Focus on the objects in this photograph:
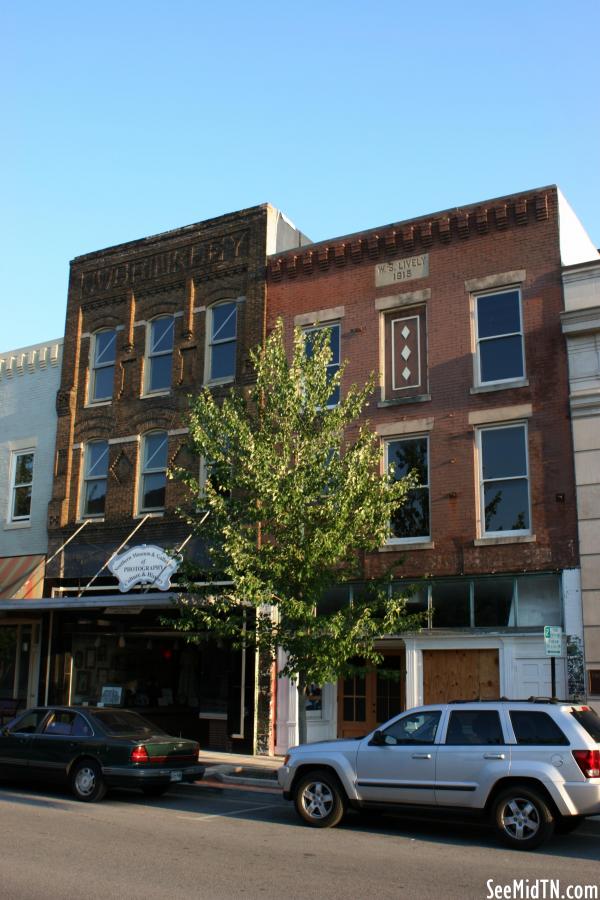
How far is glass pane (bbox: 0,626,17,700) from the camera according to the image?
24.4 meters

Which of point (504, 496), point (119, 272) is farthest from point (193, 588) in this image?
point (119, 272)

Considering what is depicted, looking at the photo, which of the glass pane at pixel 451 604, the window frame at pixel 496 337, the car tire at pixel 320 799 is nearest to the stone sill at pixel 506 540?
the glass pane at pixel 451 604

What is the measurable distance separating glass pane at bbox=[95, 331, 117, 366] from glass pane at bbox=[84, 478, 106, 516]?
3.33m

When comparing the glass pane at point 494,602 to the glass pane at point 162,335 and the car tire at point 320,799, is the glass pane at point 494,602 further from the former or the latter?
the glass pane at point 162,335

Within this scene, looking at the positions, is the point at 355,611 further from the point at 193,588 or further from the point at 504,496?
the point at 504,496

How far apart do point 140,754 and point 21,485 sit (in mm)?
13853

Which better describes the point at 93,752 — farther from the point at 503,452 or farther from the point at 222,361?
the point at 222,361

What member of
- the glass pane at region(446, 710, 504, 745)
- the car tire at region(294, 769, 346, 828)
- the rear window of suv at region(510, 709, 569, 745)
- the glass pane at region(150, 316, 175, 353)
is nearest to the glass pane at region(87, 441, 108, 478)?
the glass pane at region(150, 316, 175, 353)

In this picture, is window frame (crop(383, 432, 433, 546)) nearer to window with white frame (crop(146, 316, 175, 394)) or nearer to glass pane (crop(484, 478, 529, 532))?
glass pane (crop(484, 478, 529, 532))

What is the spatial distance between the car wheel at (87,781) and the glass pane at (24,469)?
13.1 metres

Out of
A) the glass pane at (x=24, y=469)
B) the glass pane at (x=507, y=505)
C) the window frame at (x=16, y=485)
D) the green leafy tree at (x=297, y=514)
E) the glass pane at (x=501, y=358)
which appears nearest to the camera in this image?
the green leafy tree at (x=297, y=514)

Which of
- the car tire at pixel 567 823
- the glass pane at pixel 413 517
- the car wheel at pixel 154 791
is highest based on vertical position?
the glass pane at pixel 413 517

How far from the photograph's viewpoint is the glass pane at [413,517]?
19.4 meters

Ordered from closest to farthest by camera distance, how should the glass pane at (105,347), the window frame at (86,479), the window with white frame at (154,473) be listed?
1. the window with white frame at (154,473)
2. the window frame at (86,479)
3. the glass pane at (105,347)
